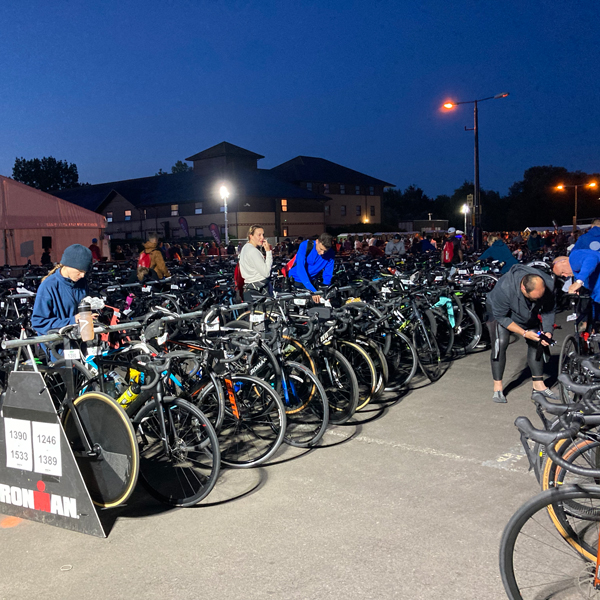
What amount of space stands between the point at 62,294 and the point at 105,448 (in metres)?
1.93

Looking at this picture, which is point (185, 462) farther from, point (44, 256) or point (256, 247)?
point (44, 256)

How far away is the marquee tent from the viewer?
82.4 feet

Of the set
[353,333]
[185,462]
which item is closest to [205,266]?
[353,333]

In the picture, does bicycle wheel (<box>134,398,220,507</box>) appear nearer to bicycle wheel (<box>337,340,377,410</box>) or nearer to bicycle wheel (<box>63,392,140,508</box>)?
bicycle wheel (<box>63,392,140,508</box>)

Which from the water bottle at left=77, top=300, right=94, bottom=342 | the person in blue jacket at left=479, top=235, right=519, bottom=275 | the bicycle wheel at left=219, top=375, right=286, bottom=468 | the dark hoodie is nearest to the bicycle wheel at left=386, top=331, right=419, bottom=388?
the dark hoodie

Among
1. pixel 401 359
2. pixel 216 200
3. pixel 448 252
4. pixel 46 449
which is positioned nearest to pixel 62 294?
pixel 46 449

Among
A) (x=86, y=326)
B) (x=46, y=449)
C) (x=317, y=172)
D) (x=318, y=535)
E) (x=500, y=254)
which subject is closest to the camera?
(x=318, y=535)

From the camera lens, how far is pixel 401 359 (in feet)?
24.1

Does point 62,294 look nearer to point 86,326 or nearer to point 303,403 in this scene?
point 86,326

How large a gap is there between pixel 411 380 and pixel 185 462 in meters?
3.48

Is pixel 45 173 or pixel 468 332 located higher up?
pixel 45 173

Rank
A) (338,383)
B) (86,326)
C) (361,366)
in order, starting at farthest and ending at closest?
(361,366), (338,383), (86,326)

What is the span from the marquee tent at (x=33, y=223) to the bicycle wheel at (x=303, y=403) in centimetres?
2231

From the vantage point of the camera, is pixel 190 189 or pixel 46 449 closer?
pixel 46 449
